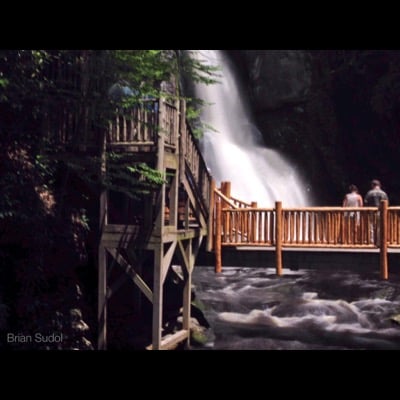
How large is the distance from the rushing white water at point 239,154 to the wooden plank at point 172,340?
24.9ft

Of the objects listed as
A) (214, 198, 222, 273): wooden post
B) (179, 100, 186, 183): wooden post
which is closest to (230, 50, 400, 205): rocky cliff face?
(214, 198, 222, 273): wooden post

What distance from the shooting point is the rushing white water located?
18703mm

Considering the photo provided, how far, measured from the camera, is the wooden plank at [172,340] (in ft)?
33.1

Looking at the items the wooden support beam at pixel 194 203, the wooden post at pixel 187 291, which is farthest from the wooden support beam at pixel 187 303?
the wooden support beam at pixel 194 203

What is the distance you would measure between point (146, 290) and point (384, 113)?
41.0 ft

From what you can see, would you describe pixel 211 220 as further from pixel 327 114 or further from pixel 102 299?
pixel 327 114

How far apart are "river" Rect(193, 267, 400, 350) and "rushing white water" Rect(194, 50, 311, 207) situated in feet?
10.9

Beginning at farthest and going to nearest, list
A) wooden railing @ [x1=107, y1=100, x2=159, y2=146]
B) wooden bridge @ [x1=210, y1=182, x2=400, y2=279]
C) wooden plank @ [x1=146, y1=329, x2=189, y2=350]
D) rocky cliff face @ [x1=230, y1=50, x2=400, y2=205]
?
rocky cliff face @ [x1=230, y1=50, x2=400, y2=205], wooden plank @ [x1=146, y1=329, x2=189, y2=350], wooden bridge @ [x1=210, y1=182, x2=400, y2=279], wooden railing @ [x1=107, y1=100, x2=159, y2=146]

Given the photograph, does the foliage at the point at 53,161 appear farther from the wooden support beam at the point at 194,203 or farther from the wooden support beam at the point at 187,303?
the wooden support beam at the point at 187,303

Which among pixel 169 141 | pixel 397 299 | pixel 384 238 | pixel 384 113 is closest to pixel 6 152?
pixel 169 141

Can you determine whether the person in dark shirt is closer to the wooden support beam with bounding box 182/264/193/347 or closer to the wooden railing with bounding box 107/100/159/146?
the wooden support beam with bounding box 182/264/193/347

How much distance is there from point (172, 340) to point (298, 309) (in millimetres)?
4729
